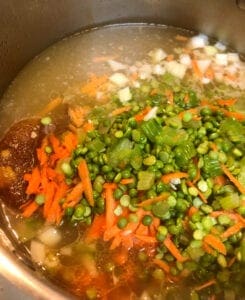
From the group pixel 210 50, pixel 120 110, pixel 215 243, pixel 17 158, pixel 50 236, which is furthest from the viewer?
pixel 210 50

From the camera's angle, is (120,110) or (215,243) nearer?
(215,243)

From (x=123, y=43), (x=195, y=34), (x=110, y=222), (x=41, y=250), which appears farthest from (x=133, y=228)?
(x=195, y=34)

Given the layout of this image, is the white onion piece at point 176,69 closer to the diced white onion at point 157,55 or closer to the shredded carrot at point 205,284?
the diced white onion at point 157,55

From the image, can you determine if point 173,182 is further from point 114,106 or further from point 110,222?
point 114,106

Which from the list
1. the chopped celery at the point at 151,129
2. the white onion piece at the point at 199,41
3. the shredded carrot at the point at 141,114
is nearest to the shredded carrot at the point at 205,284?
the chopped celery at the point at 151,129

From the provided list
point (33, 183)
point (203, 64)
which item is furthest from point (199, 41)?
point (33, 183)

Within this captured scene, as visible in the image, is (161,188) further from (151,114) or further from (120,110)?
(120,110)

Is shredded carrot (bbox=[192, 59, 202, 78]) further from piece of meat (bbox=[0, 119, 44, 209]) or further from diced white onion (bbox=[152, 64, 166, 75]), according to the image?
piece of meat (bbox=[0, 119, 44, 209])
